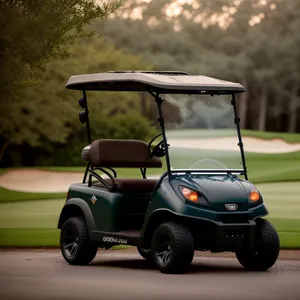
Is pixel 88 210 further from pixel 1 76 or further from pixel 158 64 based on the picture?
pixel 158 64

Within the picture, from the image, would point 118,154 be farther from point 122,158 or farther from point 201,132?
point 201,132

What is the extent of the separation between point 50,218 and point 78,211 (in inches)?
370

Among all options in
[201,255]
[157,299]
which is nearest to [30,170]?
[201,255]

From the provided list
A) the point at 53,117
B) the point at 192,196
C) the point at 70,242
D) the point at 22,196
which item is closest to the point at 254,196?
the point at 192,196

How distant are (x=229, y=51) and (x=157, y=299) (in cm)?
3805

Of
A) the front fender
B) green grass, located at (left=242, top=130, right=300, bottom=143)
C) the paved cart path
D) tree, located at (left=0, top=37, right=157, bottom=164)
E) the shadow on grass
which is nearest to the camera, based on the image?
the paved cart path

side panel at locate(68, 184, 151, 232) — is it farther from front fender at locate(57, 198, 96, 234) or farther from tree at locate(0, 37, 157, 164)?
tree at locate(0, 37, 157, 164)

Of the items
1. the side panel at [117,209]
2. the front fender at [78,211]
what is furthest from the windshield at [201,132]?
the front fender at [78,211]

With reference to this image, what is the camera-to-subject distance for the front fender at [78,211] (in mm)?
12234

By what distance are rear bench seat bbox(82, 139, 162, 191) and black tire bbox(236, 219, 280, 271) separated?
1.34 m

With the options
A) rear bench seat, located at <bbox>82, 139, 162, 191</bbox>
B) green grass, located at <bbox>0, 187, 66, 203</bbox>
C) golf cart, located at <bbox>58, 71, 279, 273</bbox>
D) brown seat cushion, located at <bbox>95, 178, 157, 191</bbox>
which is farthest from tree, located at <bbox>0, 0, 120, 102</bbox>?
green grass, located at <bbox>0, 187, 66, 203</bbox>

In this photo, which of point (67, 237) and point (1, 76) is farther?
point (1, 76)

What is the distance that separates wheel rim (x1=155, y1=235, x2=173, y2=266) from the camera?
11.1 meters

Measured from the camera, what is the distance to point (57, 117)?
125ft
